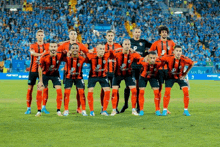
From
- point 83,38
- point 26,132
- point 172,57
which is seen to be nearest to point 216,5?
point 83,38

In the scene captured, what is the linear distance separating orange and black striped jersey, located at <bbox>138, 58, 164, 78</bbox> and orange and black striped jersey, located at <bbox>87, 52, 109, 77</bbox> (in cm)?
94

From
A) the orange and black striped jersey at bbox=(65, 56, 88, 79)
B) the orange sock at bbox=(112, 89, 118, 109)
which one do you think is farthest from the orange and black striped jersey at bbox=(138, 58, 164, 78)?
the orange and black striped jersey at bbox=(65, 56, 88, 79)

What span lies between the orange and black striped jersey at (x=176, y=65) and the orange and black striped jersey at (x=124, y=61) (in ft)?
2.71

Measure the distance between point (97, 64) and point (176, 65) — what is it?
6.65 ft

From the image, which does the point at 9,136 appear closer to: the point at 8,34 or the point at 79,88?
the point at 79,88

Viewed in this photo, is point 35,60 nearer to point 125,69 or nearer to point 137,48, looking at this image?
point 125,69

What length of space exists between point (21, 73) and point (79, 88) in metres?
20.0

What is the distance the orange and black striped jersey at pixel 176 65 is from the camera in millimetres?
9266

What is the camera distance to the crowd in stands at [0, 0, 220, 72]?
31.6 m

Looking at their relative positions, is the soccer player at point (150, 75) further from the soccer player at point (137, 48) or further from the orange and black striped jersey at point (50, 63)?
the orange and black striped jersey at point (50, 63)

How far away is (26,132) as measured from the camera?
21.7 ft

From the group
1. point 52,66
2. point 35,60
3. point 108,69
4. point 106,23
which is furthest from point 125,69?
point 106,23

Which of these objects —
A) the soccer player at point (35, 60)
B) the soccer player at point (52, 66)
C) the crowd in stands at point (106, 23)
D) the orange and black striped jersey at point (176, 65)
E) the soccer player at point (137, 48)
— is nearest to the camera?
the soccer player at point (52, 66)

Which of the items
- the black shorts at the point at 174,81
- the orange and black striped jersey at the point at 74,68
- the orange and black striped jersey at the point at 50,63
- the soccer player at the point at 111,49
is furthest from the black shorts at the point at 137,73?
the orange and black striped jersey at the point at 50,63
